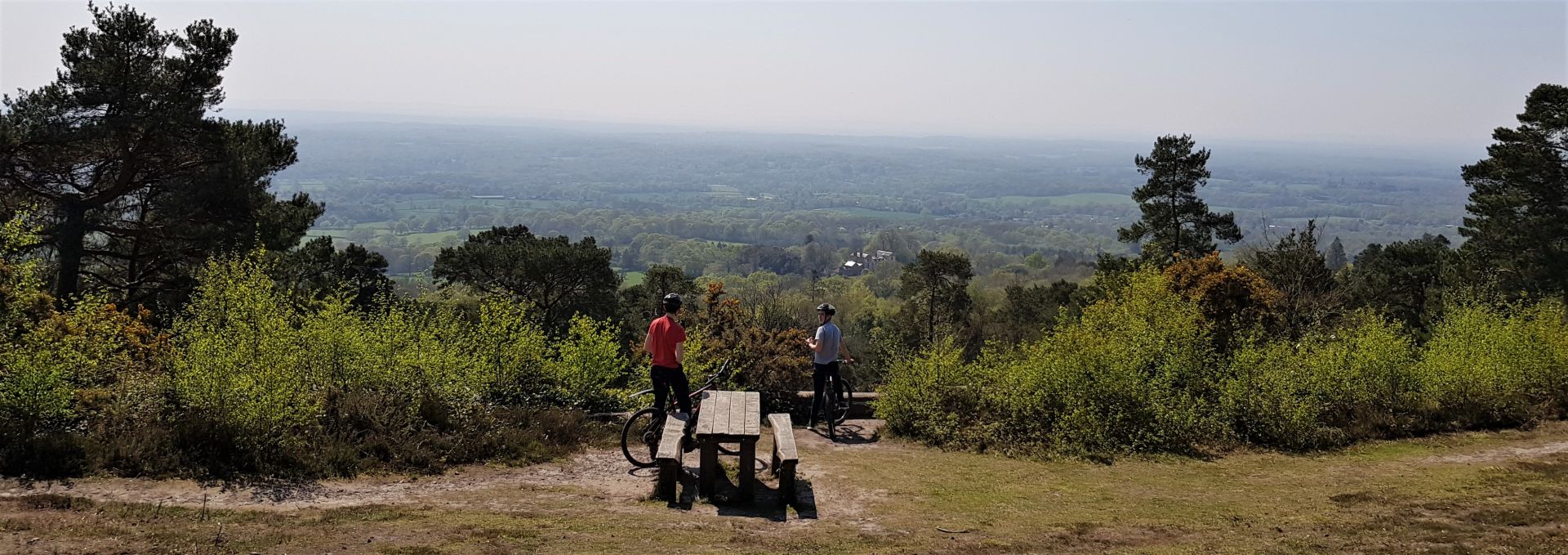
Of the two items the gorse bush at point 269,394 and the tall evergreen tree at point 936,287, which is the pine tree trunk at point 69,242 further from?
the tall evergreen tree at point 936,287

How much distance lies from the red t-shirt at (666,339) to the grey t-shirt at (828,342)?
2.49 meters

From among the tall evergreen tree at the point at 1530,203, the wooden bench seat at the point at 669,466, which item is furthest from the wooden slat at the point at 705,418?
→ the tall evergreen tree at the point at 1530,203

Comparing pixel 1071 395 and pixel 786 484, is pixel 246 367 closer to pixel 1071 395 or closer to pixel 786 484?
pixel 786 484

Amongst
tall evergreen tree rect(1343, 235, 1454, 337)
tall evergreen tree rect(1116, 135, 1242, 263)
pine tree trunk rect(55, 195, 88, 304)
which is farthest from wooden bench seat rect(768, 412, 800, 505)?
tall evergreen tree rect(1343, 235, 1454, 337)

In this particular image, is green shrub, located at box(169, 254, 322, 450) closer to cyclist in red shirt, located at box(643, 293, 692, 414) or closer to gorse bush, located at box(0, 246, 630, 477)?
gorse bush, located at box(0, 246, 630, 477)

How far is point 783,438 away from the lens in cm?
796

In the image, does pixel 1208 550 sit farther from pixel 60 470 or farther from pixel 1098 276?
pixel 1098 276

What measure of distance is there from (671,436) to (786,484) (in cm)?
125

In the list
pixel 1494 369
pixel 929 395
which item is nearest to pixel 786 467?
pixel 929 395

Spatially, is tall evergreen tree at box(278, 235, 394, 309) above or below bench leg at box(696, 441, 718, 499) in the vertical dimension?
below

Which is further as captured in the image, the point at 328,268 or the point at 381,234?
the point at 381,234

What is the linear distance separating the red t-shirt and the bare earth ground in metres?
1.14

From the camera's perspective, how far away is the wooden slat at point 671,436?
24.6ft

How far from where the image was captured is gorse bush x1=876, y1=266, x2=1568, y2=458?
10.4m
